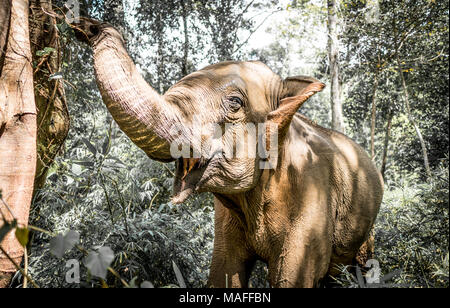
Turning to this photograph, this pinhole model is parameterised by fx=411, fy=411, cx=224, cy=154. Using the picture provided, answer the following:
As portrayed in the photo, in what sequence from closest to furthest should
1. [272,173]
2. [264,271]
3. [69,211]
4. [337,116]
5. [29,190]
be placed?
[29,190] → [272,173] → [69,211] → [264,271] → [337,116]

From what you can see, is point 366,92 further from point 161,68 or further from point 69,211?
point 69,211

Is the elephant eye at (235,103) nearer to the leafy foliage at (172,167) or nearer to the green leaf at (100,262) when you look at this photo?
the leafy foliage at (172,167)

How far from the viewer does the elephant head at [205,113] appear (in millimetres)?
1686

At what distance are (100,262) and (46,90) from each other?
2039 mm

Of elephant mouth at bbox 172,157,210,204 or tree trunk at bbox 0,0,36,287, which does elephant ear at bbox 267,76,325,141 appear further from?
tree trunk at bbox 0,0,36,287

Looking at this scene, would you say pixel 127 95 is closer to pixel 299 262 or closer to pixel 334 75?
pixel 299 262

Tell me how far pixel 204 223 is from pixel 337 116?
11.3 ft

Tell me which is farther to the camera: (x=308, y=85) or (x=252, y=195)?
(x=252, y=195)

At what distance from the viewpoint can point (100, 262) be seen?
1.19 m

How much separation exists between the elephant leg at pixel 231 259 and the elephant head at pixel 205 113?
654 millimetres

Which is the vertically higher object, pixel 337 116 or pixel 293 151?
pixel 337 116

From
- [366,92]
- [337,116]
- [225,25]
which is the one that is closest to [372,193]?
[337,116]

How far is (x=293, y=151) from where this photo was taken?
258 cm

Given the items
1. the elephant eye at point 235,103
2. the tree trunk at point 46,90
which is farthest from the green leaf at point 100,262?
the tree trunk at point 46,90
